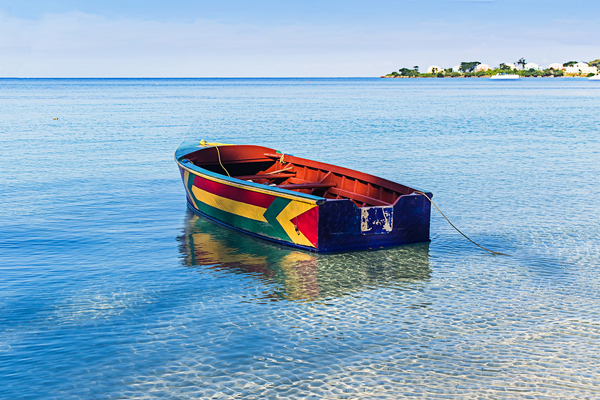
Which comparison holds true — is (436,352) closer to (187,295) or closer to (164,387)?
(164,387)

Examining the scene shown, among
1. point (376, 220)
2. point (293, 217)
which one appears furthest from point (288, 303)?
point (376, 220)

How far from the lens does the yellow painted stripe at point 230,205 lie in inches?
401

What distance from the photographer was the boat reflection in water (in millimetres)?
8023

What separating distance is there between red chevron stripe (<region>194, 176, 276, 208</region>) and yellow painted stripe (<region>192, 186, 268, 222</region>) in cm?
8

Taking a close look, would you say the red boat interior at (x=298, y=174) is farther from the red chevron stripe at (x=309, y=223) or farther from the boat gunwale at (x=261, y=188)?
the red chevron stripe at (x=309, y=223)

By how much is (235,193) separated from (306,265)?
2.36 meters

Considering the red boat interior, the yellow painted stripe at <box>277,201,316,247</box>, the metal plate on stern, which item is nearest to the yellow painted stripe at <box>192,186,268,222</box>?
the yellow painted stripe at <box>277,201,316,247</box>

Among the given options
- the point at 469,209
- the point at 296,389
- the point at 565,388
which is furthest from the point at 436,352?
the point at 469,209

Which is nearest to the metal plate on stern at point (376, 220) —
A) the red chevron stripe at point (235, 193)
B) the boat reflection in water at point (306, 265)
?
the boat reflection in water at point (306, 265)

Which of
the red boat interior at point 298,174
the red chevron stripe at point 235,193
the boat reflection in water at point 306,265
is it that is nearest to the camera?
the boat reflection in water at point 306,265

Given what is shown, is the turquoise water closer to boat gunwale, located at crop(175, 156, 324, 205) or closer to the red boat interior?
boat gunwale, located at crop(175, 156, 324, 205)

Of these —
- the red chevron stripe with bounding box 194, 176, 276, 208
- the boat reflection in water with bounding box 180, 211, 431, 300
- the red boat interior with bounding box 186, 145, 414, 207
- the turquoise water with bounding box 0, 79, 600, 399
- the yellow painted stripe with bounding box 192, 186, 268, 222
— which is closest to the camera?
the turquoise water with bounding box 0, 79, 600, 399

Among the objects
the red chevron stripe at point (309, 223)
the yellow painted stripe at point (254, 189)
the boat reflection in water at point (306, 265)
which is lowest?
the boat reflection in water at point (306, 265)

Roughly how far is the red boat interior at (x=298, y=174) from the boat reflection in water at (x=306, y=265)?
1312mm
